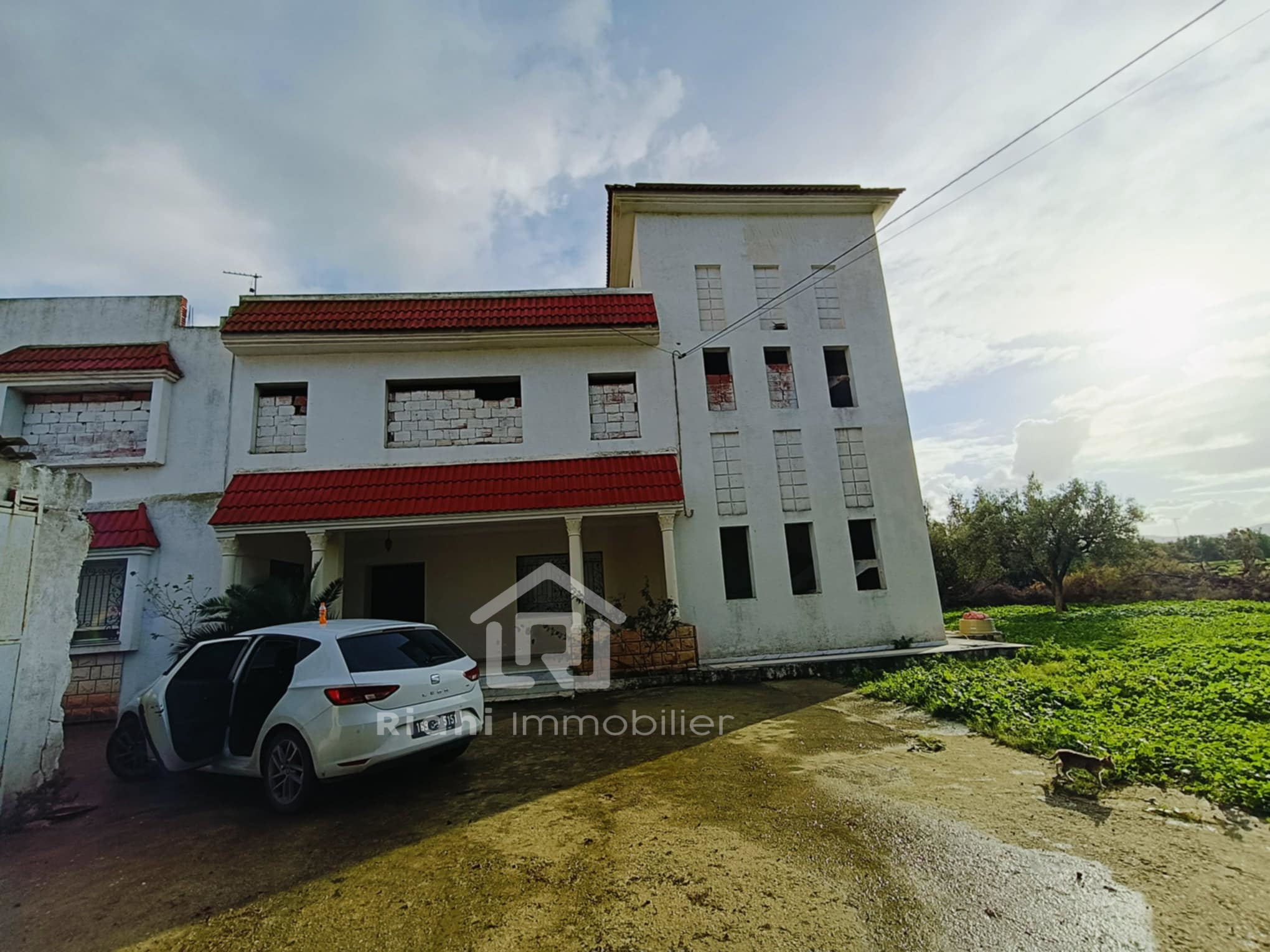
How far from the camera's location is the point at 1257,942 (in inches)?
97.7

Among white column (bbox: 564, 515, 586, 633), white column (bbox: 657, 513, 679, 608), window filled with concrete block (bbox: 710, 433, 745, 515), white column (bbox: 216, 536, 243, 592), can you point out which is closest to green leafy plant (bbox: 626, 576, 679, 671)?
white column (bbox: 657, 513, 679, 608)

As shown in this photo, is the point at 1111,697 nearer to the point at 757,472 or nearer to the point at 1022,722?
the point at 1022,722

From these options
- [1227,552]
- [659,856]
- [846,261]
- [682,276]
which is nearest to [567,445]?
[682,276]

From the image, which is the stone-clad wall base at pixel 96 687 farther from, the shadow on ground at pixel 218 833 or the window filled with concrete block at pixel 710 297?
the window filled with concrete block at pixel 710 297

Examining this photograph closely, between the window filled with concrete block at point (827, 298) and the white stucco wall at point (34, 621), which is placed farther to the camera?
the window filled with concrete block at point (827, 298)

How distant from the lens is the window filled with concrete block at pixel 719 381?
473 inches

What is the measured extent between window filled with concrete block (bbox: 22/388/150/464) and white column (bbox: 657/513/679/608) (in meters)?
9.54

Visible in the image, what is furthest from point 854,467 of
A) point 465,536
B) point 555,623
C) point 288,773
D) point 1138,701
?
point 288,773

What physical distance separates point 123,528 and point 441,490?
5.34 m

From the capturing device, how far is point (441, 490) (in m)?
10.4

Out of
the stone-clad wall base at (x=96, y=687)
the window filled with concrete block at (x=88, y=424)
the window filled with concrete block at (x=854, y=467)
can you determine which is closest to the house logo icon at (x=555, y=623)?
the window filled with concrete block at (x=854, y=467)

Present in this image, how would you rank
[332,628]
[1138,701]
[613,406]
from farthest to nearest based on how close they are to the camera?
[613,406] < [1138,701] < [332,628]

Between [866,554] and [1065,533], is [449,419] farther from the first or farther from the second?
[1065,533]

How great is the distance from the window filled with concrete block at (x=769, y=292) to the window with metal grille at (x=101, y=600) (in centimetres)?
1288
